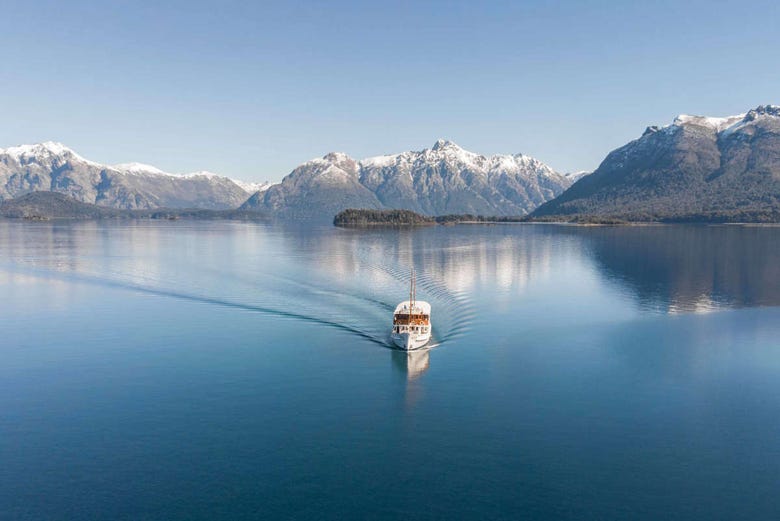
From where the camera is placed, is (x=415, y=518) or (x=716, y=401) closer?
(x=415, y=518)

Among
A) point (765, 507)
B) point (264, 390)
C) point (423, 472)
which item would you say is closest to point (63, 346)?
point (264, 390)

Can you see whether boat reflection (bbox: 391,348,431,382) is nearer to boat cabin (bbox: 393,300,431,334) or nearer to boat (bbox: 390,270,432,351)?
boat (bbox: 390,270,432,351)

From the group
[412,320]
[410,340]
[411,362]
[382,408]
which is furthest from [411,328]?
[382,408]

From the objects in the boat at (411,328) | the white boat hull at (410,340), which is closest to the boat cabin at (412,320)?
the boat at (411,328)

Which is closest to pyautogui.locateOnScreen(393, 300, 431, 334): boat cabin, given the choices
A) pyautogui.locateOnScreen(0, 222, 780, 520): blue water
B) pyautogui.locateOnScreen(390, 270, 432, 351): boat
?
pyautogui.locateOnScreen(390, 270, 432, 351): boat

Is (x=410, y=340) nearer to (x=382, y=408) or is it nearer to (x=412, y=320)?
(x=412, y=320)

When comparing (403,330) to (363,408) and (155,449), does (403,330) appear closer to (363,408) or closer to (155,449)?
(363,408)

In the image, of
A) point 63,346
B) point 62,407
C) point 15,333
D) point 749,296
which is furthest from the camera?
point 749,296

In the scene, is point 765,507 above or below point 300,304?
below
